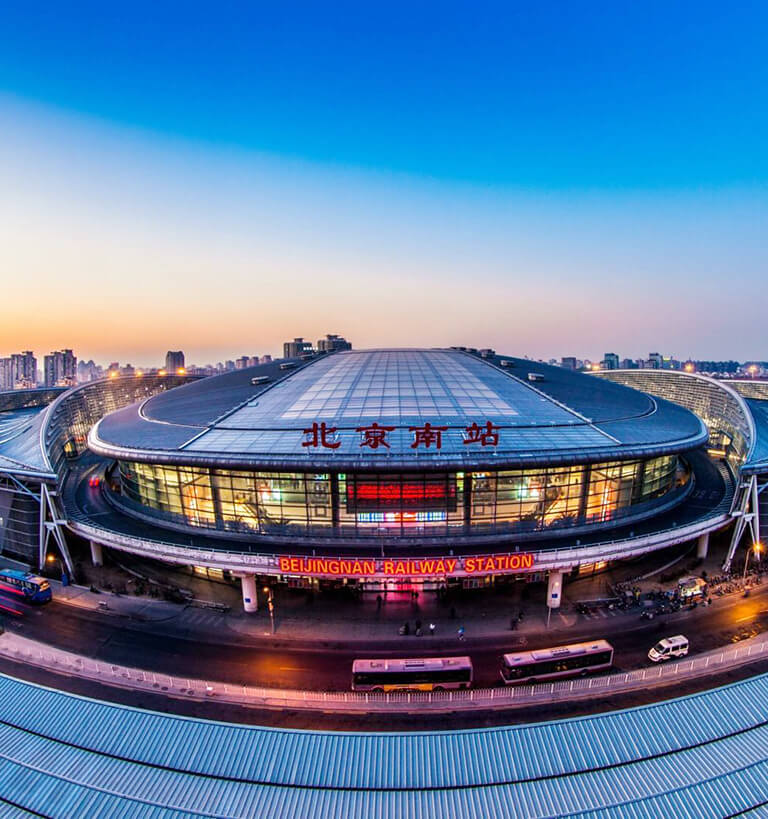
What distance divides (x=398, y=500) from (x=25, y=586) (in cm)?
3412

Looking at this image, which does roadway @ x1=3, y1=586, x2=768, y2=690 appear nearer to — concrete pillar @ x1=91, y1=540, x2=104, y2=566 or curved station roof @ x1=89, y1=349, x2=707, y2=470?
concrete pillar @ x1=91, y1=540, x2=104, y2=566

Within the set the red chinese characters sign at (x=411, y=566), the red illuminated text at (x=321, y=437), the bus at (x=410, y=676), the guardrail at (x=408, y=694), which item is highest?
the red illuminated text at (x=321, y=437)

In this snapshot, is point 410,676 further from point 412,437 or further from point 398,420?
point 398,420

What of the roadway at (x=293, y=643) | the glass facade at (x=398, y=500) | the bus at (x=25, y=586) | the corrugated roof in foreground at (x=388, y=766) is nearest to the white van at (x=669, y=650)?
the roadway at (x=293, y=643)

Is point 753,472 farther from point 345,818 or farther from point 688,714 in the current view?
point 345,818

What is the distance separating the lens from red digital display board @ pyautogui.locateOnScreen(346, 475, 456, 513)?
39.7m

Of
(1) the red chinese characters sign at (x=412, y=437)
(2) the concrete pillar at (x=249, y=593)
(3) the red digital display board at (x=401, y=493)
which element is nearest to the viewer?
(2) the concrete pillar at (x=249, y=593)

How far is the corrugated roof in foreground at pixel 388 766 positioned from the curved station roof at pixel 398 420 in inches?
785

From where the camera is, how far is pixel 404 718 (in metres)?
27.6

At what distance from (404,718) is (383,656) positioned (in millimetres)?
5815

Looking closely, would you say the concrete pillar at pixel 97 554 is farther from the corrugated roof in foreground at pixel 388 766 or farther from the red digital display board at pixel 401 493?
the corrugated roof in foreground at pixel 388 766

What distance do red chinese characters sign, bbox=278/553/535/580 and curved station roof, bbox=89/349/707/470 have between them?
7.21m

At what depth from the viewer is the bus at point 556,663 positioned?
29625 mm

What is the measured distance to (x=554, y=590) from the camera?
37938mm
